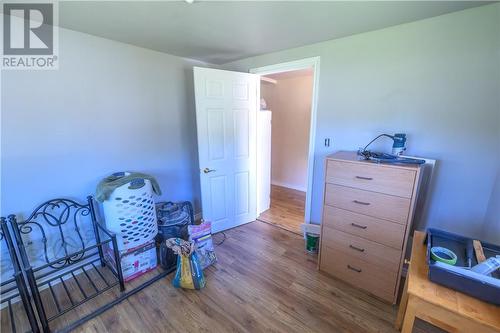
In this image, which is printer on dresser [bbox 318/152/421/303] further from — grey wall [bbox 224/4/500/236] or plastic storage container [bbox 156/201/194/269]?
plastic storage container [bbox 156/201/194/269]

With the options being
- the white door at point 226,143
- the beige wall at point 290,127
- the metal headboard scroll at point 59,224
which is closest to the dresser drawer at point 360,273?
the white door at point 226,143

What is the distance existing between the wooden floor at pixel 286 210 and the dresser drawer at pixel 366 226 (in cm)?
92

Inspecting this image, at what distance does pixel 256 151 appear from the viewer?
9.37ft

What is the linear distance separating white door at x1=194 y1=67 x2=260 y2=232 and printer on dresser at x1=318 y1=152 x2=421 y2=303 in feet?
3.95

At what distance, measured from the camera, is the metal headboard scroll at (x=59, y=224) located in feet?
5.54

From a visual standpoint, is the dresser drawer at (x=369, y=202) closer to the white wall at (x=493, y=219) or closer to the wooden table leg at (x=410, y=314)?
the white wall at (x=493, y=219)

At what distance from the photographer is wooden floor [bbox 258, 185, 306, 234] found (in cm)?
292

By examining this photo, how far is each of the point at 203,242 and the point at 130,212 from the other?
2.40 feet


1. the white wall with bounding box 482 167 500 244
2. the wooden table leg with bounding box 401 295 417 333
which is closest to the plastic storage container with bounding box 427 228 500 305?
the wooden table leg with bounding box 401 295 417 333

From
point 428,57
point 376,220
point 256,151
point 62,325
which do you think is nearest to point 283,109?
point 256,151

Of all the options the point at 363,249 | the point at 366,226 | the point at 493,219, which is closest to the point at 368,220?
the point at 366,226

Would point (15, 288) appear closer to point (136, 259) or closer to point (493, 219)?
point (136, 259)

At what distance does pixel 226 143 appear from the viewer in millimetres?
2570

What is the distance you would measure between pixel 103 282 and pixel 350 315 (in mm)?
2100
